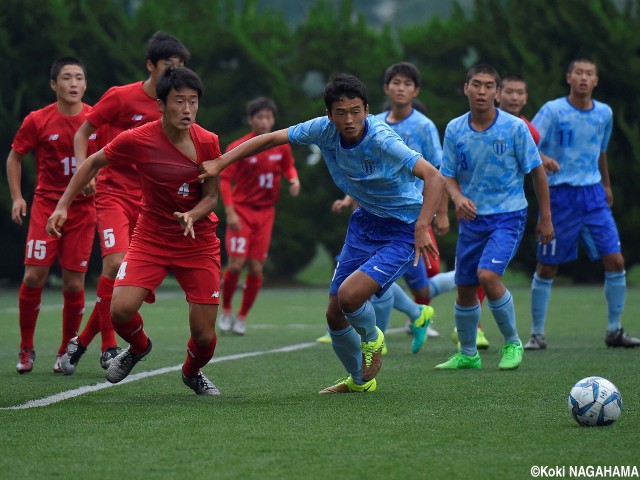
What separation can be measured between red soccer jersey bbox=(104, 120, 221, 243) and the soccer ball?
2.41 meters

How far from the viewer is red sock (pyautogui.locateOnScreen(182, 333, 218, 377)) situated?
7.02 metres

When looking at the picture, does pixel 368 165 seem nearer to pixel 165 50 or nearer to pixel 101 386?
pixel 165 50

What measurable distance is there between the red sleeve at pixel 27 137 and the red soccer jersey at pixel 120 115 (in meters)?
0.58

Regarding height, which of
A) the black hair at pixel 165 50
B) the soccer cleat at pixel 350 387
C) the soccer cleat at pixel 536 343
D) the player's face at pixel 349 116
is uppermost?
the black hair at pixel 165 50

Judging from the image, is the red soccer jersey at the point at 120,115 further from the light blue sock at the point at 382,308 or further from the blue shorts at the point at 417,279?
the blue shorts at the point at 417,279

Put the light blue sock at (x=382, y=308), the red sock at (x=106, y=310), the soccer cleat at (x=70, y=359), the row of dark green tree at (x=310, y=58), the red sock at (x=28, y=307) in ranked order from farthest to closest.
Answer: the row of dark green tree at (x=310, y=58), the light blue sock at (x=382, y=308), the red sock at (x=28, y=307), the red sock at (x=106, y=310), the soccer cleat at (x=70, y=359)

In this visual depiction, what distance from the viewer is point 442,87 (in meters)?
19.9

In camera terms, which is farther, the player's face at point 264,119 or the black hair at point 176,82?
the player's face at point 264,119

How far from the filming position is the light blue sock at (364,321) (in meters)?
7.02

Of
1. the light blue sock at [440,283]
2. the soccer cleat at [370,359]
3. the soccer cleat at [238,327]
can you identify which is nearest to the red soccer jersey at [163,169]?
the soccer cleat at [370,359]

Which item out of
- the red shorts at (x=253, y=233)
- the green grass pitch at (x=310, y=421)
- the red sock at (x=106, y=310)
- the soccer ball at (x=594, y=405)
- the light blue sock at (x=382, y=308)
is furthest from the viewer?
the red shorts at (x=253, y=233)

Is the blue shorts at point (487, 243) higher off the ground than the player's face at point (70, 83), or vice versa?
the player's face at point (70, 83)

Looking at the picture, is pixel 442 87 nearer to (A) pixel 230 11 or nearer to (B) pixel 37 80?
(A) pixel 230 11

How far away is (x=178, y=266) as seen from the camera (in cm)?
704
